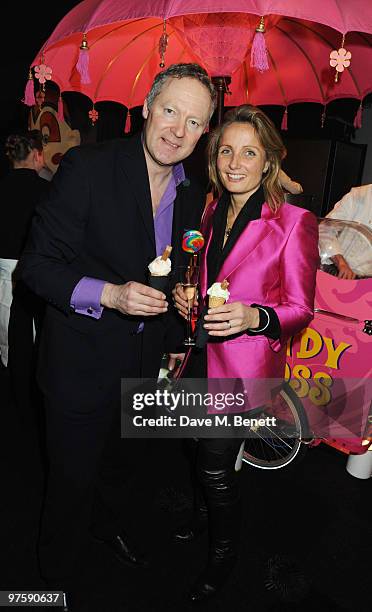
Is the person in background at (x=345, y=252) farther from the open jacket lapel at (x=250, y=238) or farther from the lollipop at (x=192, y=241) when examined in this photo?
the lollipop at (x=192, y=241)

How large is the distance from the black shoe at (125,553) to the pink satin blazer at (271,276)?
115 centimetres

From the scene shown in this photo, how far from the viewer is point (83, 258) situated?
1.78m

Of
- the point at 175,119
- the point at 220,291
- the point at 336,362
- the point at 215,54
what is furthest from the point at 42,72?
the point at 336,362

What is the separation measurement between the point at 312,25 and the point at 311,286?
274 centimetres

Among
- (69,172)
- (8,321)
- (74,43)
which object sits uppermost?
(74,43)

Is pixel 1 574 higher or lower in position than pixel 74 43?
lower

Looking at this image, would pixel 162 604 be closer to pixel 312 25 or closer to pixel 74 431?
pixel 74 431

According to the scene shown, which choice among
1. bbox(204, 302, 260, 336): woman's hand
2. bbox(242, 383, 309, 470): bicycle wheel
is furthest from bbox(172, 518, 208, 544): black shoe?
bbox(204, 302, 260, 336): woman's hand

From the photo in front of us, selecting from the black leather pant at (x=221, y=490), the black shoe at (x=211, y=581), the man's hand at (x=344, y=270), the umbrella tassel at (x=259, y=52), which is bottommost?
the black shoe at (x=211, y=581)

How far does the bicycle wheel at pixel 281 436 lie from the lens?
3133 mm

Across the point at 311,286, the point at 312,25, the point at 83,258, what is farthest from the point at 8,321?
the point at 312,25

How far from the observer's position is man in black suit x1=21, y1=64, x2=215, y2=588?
1.66 m

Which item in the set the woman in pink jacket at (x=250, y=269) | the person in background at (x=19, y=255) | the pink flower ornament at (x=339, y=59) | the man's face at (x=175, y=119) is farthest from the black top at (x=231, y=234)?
the person in background at (x=19, y=255)

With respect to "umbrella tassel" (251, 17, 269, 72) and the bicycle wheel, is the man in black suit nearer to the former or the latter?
"umbrella tassel" (251, 17, 269, 72)
